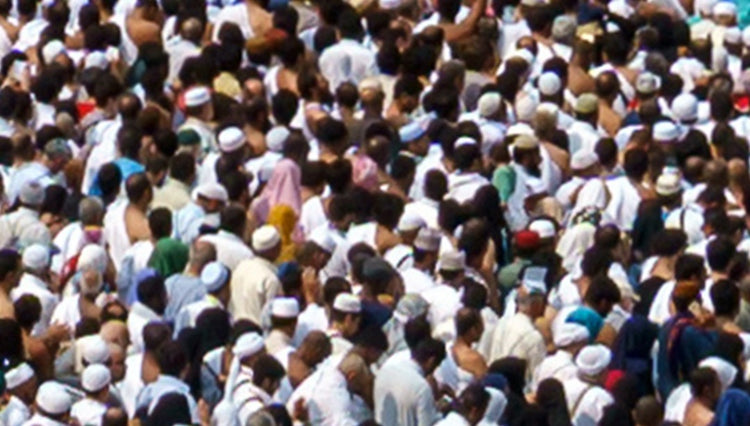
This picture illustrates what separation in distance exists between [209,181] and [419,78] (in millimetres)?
2906

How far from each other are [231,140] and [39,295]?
2750mm

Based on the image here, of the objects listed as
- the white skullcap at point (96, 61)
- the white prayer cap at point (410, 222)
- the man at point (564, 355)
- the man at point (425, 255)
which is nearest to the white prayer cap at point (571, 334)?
the man at point (564, 355)

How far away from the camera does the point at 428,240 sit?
2644 cm

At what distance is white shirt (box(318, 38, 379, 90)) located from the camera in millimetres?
30953

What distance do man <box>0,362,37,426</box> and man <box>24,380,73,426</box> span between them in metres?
0.15

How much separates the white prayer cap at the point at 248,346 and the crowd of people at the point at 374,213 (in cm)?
2

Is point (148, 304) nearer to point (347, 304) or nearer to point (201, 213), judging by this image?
point (347, 304)

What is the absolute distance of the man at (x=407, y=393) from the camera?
24.5 metres

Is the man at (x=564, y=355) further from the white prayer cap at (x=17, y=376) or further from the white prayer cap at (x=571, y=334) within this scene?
the white prayer cap at (x=17, y=376)

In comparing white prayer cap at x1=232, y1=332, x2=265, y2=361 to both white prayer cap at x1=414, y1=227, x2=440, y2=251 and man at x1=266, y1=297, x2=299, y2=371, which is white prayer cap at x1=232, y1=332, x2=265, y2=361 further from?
white prayer cap at x1=414, y1=227, x2=440, y2=251

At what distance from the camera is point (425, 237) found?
2647 cm

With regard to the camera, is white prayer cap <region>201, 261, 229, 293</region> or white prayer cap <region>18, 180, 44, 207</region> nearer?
white prayer cap <region>201, 261, 229, 293</region>

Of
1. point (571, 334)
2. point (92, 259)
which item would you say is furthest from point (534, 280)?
point (92, 259)

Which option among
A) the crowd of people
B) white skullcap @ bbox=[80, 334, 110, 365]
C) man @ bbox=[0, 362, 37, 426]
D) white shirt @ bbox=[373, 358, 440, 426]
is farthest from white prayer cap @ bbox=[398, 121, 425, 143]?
man @ bbox=[0, 362, 37, 426]
